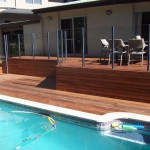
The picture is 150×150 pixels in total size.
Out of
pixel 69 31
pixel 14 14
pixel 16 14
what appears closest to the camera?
pixel 69 31

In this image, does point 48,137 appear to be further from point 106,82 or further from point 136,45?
point 136,45

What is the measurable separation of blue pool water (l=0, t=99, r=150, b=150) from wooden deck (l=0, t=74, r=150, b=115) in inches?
28.1

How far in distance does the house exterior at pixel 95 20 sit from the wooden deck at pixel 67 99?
118 inches

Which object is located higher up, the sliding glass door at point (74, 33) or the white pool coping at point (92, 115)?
the sliding glass door at point (74, 33)

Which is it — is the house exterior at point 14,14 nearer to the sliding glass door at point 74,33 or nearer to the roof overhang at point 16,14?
the roof overhang at point 16,14

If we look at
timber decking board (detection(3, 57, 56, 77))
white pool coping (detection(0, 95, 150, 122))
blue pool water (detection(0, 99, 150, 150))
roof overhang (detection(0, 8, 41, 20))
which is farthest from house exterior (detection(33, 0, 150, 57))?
roof overhang (detection(0, 8, 41, 20))

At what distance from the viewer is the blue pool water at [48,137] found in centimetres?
600

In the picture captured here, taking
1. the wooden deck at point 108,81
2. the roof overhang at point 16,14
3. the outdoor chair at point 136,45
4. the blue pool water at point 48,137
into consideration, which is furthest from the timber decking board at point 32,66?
the roof overhang at point 16,14

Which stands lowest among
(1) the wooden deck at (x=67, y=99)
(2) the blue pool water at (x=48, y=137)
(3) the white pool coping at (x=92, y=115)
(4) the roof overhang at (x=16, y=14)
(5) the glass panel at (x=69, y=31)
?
(2) the blue pool water at (x=48, y=137)

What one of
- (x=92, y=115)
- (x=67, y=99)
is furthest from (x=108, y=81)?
(x=92, y=115)

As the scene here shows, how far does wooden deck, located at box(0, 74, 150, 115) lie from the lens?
7249 millimetres

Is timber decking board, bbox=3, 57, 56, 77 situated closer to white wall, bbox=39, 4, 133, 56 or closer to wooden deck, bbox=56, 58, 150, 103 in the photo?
white wall, bbox=39, 4, 133, 56

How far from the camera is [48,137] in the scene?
21.7 ft

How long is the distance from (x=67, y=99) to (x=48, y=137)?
206 cm
